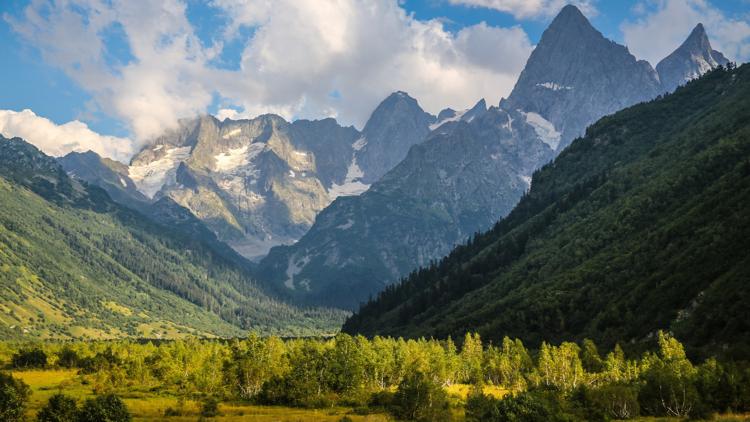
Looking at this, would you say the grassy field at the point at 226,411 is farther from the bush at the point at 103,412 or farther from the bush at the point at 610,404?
the bush at the point at 103,412

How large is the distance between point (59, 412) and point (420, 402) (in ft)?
172

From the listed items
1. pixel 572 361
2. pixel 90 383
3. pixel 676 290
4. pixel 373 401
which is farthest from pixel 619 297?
pixel 90 383

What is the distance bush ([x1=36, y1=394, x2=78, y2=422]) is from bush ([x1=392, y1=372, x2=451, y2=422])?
4813cm

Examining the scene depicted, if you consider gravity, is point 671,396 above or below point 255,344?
below

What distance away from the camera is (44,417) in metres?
84.0

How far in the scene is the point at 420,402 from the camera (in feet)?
327

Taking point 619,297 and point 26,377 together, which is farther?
point 619,297

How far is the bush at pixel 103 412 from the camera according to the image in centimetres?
8148

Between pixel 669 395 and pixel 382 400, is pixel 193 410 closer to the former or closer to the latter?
pixel 382 400

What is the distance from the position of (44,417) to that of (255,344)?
6197cm

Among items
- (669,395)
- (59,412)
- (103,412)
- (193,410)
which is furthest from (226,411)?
(669,395)

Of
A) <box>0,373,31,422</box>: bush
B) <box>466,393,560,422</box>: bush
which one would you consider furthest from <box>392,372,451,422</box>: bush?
<box>0,373,31,422</box>: bush

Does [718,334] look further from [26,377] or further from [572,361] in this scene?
[26,377]

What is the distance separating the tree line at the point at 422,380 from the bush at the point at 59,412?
0.17 m
